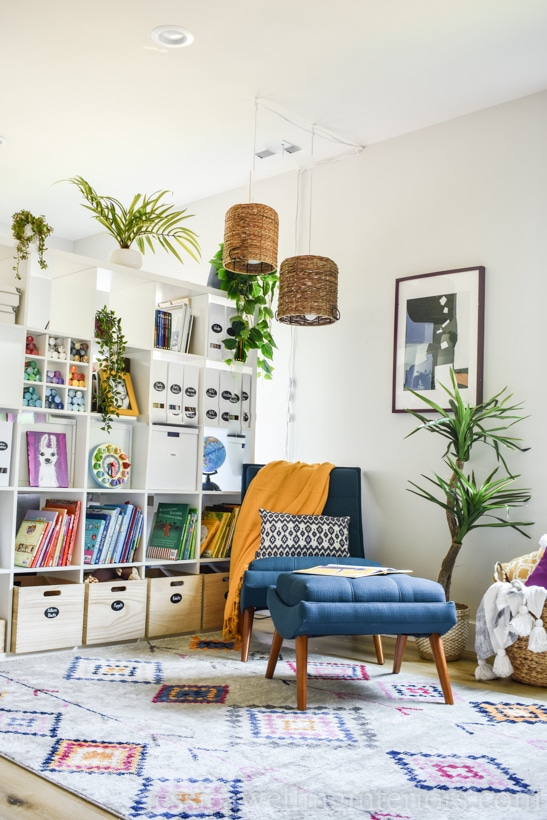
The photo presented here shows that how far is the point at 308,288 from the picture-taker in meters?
4.54

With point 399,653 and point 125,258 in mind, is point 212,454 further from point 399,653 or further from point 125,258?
point 399,653

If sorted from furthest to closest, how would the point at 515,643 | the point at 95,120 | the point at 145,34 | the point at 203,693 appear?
the point at 95,120 < the point at 145,34 < the point at 515,643 < the point at 203,693

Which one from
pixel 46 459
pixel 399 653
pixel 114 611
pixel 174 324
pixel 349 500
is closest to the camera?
pixel 399 653

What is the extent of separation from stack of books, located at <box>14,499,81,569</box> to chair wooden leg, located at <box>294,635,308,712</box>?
57.8 inches

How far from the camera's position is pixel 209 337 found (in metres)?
4.81

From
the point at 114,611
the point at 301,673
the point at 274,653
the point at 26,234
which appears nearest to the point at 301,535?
the point at 274,653

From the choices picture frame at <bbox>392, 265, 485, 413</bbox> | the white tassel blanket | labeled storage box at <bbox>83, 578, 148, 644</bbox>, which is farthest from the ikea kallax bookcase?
the white tassel blanket

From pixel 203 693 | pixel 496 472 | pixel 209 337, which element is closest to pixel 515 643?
pixel 496 472

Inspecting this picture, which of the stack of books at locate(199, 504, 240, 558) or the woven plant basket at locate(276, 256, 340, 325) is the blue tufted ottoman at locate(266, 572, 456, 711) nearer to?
the stack of books at locate(199, 504, 240, 558)

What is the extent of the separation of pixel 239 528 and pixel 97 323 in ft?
4.47

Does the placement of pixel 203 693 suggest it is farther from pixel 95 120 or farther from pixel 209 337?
pixel 95 120

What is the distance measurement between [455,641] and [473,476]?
0.83 metres

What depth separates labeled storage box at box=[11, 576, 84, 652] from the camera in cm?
377

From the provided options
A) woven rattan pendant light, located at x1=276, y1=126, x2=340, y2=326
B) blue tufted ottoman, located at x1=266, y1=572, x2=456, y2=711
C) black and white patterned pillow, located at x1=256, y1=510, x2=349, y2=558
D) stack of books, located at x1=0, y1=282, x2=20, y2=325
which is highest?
woven rattan pendant light, located at x1=276, y1=126, x2=340, y2=326
